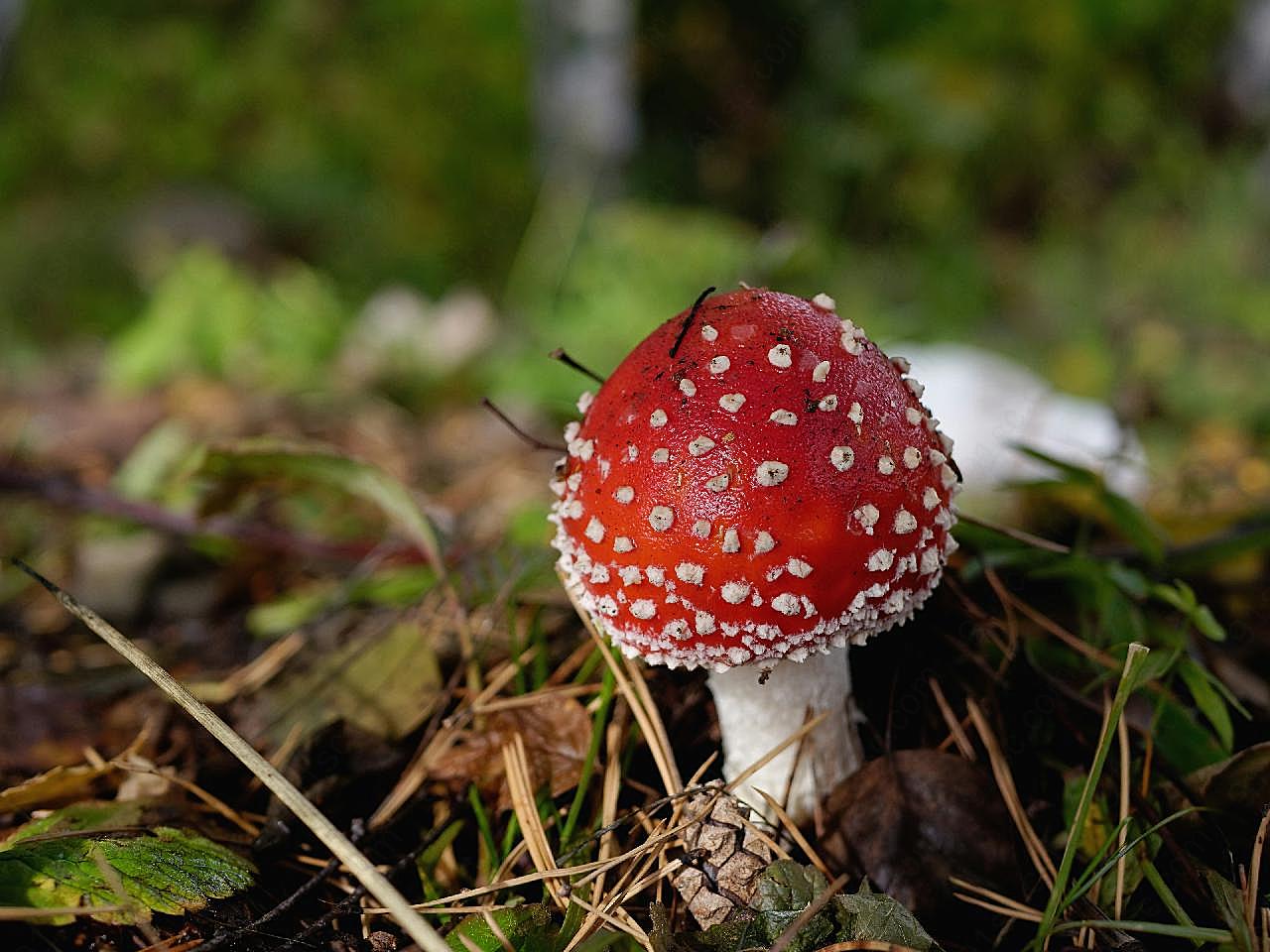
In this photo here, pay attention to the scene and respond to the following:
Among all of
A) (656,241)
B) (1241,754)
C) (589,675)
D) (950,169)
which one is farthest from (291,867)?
(950,169)

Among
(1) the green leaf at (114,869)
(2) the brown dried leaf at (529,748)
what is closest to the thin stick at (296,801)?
(1) the green leaf at (114,869)

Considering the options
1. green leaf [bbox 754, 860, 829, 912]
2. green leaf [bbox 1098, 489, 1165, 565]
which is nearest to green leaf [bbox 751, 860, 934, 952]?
green leaf [bbox 754, 860, 829, 912]

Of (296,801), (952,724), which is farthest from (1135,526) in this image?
(296,801)

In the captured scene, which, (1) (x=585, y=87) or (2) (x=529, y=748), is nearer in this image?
(2) (x=529, y=748)

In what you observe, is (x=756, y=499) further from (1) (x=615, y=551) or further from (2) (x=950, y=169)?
(2) (x=950, y=169)

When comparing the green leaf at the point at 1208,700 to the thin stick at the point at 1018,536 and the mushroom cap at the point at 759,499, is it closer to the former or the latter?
the thin stick at the point at 1018,536

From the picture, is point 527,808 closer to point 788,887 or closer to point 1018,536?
point 788,887

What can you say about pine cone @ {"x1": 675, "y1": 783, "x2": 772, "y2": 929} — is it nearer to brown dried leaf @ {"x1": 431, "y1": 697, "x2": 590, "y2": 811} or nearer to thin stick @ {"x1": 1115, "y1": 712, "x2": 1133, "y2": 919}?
brown dried leaf @ {"x1": 431, "y1": 697, "x2": 590, "y2": 811}
